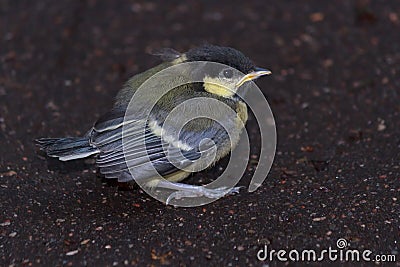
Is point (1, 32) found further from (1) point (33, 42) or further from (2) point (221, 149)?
(2) point (221, 149)

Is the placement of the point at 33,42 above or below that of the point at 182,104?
below

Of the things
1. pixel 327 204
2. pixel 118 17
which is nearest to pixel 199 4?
pixel 118 17

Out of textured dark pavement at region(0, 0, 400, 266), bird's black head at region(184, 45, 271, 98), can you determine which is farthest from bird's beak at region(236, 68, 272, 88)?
textured dark pavement at region(0, 0, 400, 266)

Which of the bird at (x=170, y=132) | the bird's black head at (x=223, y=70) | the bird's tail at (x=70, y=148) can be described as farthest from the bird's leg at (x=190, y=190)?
the bird's black head at (x=223, y=70)

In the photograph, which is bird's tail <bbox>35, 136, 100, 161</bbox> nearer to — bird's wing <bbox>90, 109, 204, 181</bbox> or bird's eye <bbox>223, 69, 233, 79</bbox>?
bird's wing <bbox>90, 109, 204, 181</bbox>

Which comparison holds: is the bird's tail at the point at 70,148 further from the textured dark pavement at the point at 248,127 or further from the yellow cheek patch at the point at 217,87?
the yellow cheek patch at the point at 217,87

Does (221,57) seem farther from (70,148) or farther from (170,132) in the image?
(70,148)

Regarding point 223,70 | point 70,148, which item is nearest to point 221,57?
point 223,70

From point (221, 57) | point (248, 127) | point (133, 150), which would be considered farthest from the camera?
point (248, 127)
